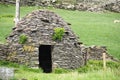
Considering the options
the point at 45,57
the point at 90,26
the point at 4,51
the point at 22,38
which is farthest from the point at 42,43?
the point at 90,26

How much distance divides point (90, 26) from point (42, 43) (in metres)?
23.3

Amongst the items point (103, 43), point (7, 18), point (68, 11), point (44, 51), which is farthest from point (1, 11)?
point (44, 51)

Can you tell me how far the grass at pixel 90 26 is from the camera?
4591cm

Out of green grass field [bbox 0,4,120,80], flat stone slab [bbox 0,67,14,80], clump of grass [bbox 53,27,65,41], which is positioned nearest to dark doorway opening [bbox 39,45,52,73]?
clump of grass [bbox 53,27,65,41]

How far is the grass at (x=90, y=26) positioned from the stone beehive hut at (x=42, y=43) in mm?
9028

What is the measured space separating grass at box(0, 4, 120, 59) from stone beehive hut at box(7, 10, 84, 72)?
903cm

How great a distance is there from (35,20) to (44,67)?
4.23 m

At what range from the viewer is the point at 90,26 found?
5422 cm

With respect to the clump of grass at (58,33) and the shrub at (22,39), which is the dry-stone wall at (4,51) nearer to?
the shrub at (22,39)

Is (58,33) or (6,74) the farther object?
(58,33)

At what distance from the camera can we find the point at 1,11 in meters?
61.0

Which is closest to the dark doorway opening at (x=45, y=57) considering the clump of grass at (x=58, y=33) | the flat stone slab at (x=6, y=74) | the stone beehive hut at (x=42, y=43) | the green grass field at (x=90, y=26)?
the stone beehive hut at (x=42, y=43)

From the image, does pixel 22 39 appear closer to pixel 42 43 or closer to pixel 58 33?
pixel 42 43

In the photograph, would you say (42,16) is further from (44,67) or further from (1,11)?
(1,11)
